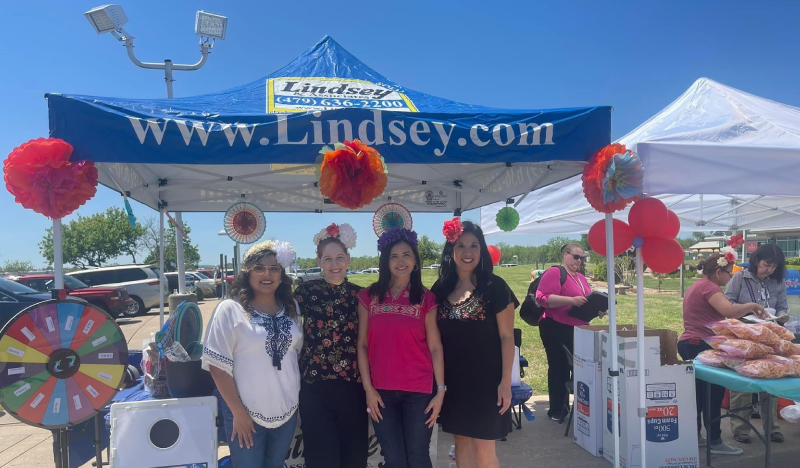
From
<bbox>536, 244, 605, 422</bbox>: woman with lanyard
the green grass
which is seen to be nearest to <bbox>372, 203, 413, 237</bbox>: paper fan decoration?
the green grass

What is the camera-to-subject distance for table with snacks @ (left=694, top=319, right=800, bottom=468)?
2916 millimetres

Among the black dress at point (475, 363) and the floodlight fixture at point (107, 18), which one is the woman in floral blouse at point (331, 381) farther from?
the floodlight fixture at point (107, 18)

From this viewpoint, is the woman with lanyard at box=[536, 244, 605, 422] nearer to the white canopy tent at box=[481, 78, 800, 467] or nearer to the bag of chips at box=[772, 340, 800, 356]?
the white canopy tent at box=[481, 78, 800, 467]

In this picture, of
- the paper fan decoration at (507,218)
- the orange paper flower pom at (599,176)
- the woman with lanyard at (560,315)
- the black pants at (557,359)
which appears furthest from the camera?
the paper fan decoration at (507,218)

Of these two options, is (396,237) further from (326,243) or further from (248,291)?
(248,291)

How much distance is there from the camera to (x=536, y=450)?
12.3ft

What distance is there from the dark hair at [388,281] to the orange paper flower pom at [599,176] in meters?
1.23

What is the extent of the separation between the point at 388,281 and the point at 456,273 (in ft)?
1.28

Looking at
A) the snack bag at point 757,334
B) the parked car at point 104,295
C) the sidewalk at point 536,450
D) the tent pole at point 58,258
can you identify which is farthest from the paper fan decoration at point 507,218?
the parked car at point 104,295

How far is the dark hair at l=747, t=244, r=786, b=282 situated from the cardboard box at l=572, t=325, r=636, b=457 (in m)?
1.35

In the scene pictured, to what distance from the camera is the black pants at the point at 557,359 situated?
4.34 meters

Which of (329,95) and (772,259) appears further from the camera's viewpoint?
(772,259)

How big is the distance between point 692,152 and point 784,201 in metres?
4.16

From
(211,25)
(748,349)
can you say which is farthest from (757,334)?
(211,25)
